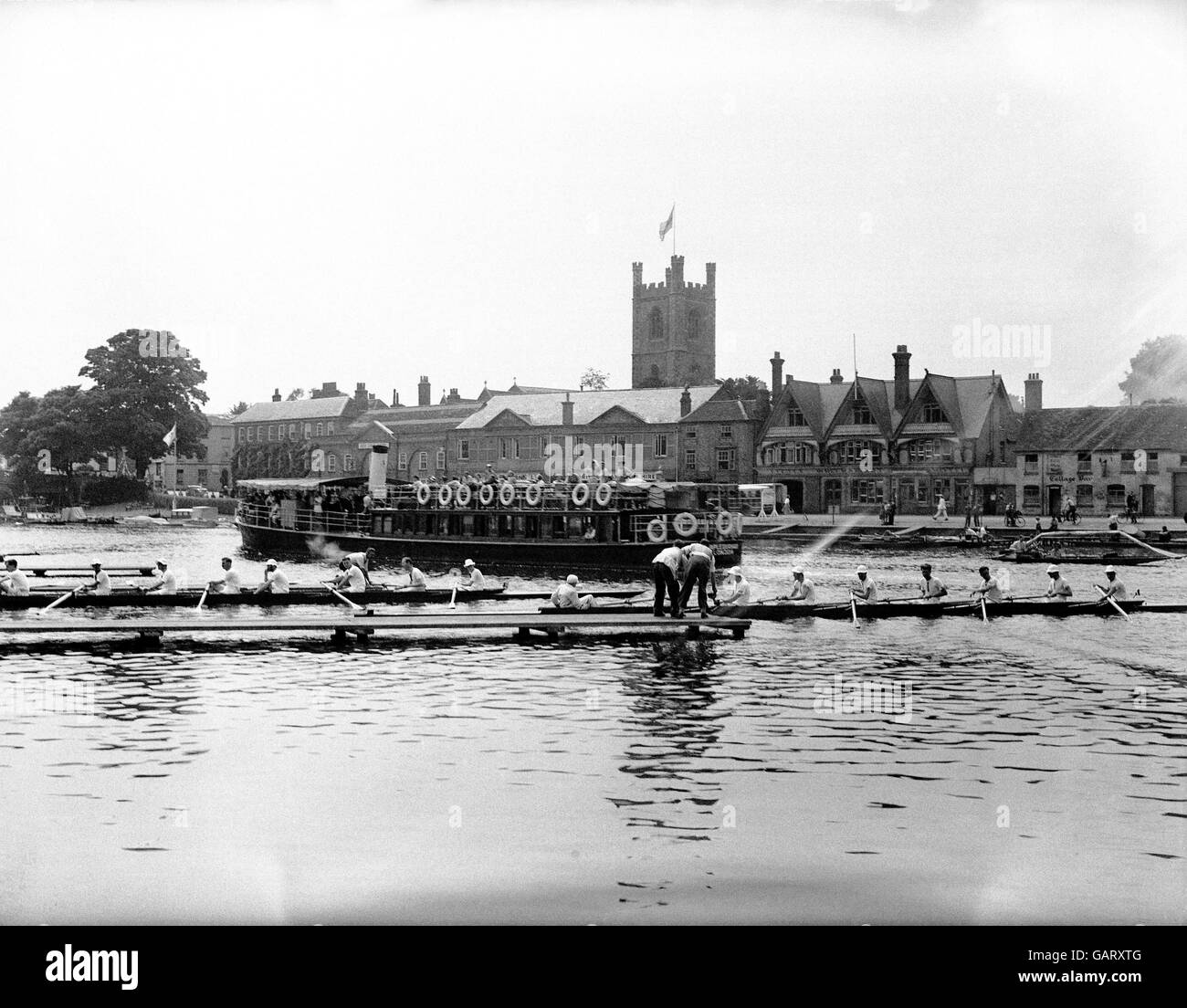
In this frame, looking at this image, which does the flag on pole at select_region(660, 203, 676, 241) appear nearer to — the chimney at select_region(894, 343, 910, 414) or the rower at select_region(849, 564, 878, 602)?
the rower at select_region(849, 564, 878, 602)

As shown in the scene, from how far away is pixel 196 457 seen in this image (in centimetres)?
3472

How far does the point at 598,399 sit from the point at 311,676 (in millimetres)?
64479

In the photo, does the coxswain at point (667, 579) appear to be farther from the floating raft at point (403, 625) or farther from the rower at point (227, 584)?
the rower at point (227, 584)

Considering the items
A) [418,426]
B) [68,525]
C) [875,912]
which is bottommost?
[875,912]

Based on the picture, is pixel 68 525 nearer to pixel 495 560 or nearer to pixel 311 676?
pixel 311 676

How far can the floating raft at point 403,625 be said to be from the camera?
19578 mm

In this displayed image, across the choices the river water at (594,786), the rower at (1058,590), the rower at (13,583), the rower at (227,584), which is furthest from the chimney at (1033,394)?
the rower at (13,583)

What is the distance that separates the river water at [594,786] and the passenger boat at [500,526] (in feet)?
70.0

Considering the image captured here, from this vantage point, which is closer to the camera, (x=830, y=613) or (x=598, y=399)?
(x=830, y=613)

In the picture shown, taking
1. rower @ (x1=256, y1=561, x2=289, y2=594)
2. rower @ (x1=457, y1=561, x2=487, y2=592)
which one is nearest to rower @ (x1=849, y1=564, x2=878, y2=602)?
rower @ (x1=457, y1=561, x2=487, y2=592)

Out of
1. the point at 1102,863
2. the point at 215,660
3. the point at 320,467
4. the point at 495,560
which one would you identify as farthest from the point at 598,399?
the point at 1102,863

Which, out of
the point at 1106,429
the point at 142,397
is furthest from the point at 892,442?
the point at 142,397

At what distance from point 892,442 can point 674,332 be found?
118 feet

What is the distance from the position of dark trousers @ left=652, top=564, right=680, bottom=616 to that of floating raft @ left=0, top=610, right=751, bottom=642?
295 mm
